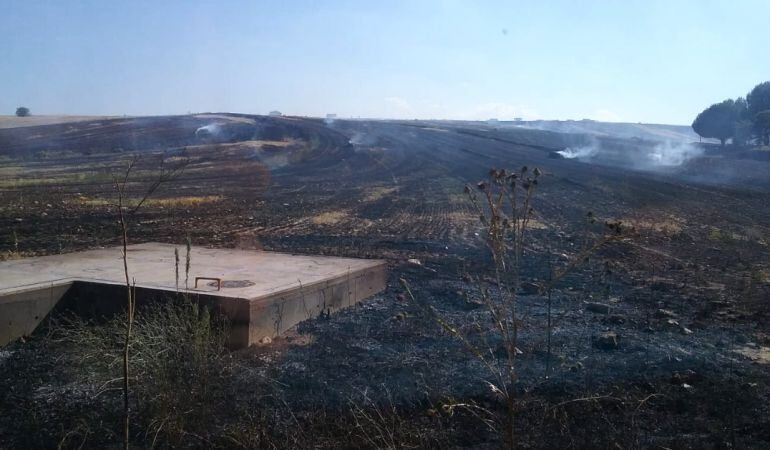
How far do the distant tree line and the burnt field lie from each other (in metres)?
32.6

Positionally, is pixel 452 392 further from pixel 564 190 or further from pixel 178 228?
pixel 564 190

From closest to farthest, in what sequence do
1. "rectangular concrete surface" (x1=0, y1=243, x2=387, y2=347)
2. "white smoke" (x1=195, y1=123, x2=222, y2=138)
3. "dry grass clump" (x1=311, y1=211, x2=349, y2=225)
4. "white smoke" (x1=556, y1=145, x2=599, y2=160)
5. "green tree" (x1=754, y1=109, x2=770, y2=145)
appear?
"rectangular concrete surface" (x1=0, y1=243, x2=387, y2=347) < "dry grass clump" (x1=311, y1=211, x2=349, y2=225) < "white smoke" (x1=556, y1=145, x2=599, y2=160) < "white smoke" (x1=195, y1=123, x2=222, y2=138) < "green tree" (x1=754, y1=109, x2=770, y2=145)

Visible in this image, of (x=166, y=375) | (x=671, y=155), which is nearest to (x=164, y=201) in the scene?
(x=166, y=375)

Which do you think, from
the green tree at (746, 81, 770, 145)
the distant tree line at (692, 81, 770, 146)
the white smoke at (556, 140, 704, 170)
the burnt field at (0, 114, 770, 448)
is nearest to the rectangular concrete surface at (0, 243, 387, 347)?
the burnt field at (0, 114, 770, 448)

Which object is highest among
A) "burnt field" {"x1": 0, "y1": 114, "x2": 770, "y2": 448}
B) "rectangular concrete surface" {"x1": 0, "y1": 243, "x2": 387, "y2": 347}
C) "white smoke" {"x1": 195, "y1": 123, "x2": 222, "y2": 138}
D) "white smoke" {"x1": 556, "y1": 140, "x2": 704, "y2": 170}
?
"white smoke" {"x1": 195, "y1": 123, "x2": 222, "y2": 138}

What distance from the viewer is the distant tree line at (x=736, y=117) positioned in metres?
55.4

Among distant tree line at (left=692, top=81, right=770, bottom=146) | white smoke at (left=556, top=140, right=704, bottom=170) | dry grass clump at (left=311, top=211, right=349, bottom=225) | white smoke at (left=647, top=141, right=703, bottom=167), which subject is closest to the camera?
dry grass clump at (left=311, top=211, right=349, bottom=225)

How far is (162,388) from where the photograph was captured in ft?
15.5

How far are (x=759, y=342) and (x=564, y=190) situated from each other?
17507mm

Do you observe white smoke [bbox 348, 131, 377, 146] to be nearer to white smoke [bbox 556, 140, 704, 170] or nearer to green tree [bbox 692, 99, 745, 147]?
white smoke [bbox 556, 140, 704, 170]

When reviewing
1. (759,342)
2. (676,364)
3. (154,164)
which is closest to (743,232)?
(759,342)

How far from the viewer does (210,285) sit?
7.05 m

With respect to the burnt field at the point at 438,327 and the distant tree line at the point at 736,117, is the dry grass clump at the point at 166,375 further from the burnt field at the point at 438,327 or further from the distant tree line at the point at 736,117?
the distant tree line at the point at 736,117

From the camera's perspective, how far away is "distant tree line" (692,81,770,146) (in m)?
55.4
